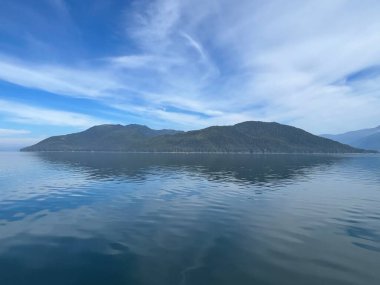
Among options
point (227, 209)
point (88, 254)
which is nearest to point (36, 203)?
point (88, 254)

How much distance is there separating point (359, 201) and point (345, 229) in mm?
24043

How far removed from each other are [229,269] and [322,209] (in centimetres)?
3155

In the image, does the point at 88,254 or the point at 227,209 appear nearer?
the point at 88,254

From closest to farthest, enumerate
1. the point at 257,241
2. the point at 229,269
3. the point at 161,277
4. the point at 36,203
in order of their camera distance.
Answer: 1. the point at 161,277
2. the point at 229,269
3. the point at 257,241
4. the point at 36,203

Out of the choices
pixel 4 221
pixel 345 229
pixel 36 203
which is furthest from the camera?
pixel 36 203

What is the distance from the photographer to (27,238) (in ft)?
110

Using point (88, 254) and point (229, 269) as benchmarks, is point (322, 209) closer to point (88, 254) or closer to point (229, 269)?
point (229, 269)

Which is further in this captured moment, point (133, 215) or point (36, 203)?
point (36, 203)

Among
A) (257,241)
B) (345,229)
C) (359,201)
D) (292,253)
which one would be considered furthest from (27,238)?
(359,201)

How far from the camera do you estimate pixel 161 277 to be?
23.8 m

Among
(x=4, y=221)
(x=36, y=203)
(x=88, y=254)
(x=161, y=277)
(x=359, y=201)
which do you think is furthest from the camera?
(x=359, y=201)

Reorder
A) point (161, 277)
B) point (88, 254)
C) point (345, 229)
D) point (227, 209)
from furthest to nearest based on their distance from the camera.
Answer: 1. point (227, 209)
2. point (345, 229)
3. point (88, 254)
4. point (161, 277)

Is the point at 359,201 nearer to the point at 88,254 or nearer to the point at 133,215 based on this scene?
the point at 133,215

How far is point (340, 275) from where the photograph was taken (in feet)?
79.2
